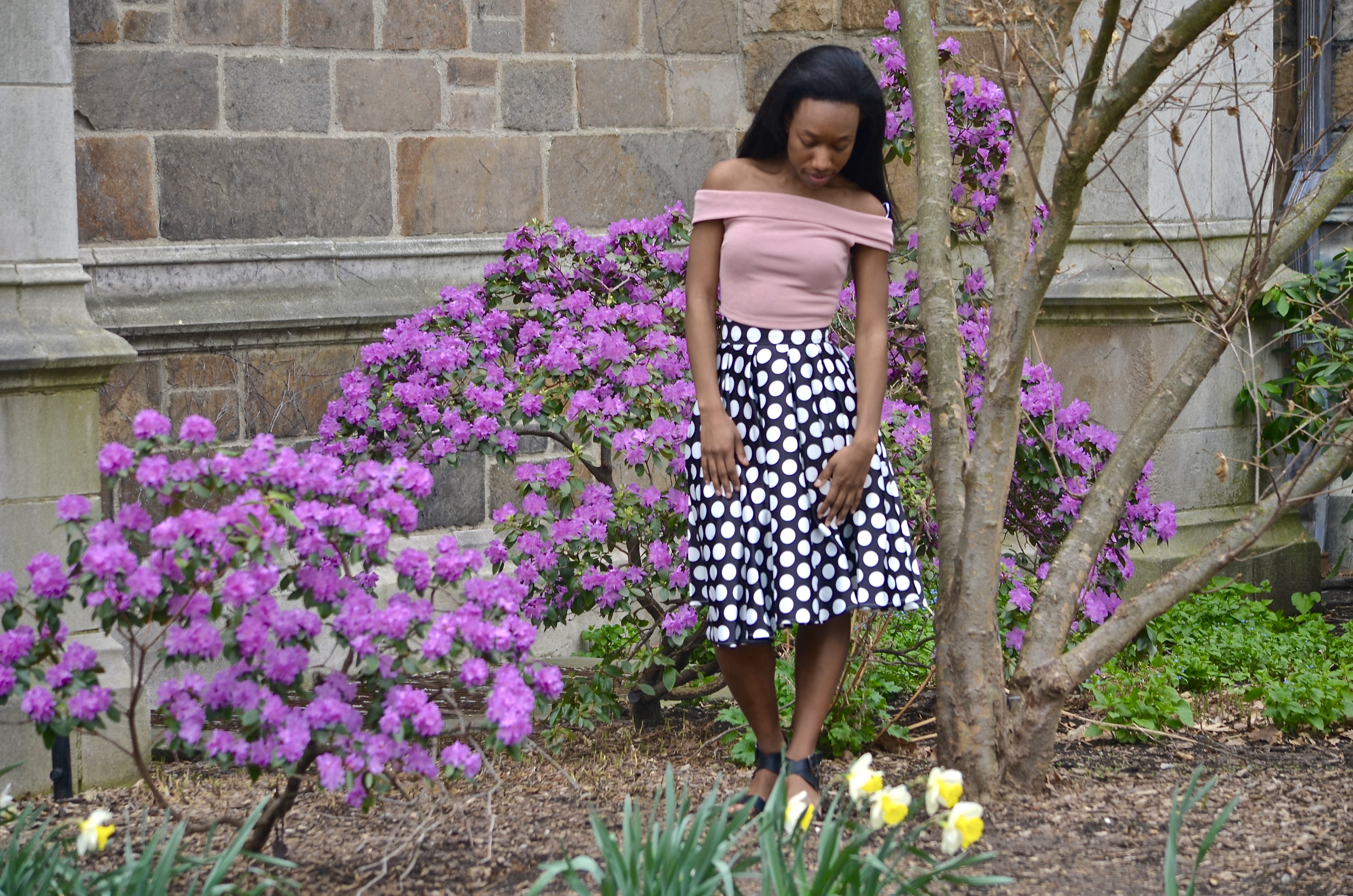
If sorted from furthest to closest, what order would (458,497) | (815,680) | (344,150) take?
(458,497) < (344,150) < (815,680)

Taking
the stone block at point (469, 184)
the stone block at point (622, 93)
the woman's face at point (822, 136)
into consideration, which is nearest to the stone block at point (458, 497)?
the stone block at point (469, 184)

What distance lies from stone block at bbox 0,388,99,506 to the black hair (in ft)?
5.76

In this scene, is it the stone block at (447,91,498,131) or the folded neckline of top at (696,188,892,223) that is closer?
the folded neckline of top at (696,188,892,223)

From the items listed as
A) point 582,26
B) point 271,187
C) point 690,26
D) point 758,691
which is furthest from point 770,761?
point 690,26

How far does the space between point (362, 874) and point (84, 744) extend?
3.74 feet

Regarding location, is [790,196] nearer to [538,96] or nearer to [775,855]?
[775,855]

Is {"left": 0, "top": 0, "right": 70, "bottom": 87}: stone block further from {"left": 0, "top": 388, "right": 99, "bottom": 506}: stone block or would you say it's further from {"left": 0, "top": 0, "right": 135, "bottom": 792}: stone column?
{"left": 0, "top": 388, "right": 99, "bottom": 506}: stone block

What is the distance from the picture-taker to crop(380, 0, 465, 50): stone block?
5.20m

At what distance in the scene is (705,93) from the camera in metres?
5.83

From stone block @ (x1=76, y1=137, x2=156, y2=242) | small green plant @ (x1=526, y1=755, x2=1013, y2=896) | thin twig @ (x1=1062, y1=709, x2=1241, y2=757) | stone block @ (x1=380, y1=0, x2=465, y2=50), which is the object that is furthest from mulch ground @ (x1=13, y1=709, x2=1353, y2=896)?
stone block @ (x1=380, y1=0, x2=465, y2=50)

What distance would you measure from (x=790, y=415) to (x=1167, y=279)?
3.09 meters

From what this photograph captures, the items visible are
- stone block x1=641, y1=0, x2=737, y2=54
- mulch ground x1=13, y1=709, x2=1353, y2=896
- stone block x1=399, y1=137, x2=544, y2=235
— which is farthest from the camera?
stone block x1=641, y1=0, x2=737, y2=54

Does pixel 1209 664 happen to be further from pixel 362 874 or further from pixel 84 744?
pixel 84 744

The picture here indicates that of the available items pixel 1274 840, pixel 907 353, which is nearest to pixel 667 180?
pixel 907 353
